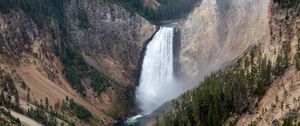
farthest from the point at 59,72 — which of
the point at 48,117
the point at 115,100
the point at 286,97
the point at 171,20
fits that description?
the point at 286,97

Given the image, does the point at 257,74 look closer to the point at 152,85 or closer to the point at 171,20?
the point at 152,85

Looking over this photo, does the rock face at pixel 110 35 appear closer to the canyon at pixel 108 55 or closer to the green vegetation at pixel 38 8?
the canyon at pixel 108 55

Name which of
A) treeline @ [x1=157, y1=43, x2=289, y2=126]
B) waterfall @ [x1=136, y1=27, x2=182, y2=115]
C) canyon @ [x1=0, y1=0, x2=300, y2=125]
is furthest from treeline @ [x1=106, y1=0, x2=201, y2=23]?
treeline @ [x1=157, y1=43, x2=289, y2=126]

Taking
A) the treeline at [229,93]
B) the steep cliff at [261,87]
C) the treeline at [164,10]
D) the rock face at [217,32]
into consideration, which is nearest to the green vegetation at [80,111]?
the treeline at [229,93]

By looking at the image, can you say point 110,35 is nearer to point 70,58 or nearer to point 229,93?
point 70,58

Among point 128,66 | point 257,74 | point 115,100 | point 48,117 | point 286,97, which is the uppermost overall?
point 128,66

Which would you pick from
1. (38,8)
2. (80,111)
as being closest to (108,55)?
(38,8)
